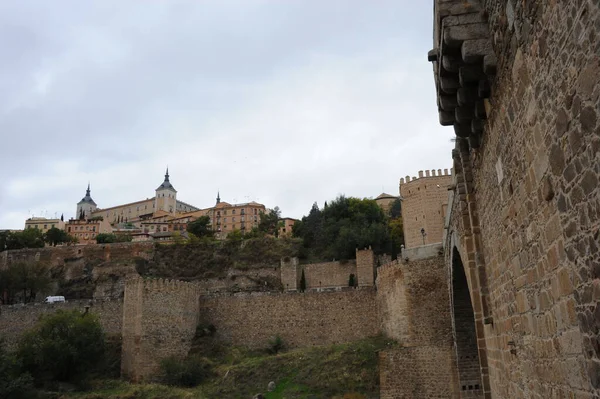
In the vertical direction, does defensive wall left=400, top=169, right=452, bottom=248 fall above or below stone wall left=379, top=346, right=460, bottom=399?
above

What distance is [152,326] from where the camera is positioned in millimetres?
29281

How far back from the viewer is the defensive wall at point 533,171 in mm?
3471

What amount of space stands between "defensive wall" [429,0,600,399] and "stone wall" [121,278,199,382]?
78.4ft

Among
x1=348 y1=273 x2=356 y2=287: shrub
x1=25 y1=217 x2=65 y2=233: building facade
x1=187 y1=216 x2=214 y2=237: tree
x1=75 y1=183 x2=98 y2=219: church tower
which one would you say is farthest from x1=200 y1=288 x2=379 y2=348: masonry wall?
x1=75 y1=183 x2=98 y2=219: church tower

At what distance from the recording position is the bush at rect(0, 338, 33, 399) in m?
24.8

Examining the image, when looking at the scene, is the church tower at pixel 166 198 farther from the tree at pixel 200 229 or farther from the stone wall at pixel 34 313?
the stone wall at pixel 34 313

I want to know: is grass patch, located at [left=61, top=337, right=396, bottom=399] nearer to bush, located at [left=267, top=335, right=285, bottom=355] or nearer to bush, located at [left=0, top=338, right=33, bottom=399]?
bush, located at [left=0, top=338, right=33, bottom=399]

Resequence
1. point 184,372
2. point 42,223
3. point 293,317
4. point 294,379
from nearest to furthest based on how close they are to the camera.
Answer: point 294,379 → point 184,372 → point 293,317 → point 42,223

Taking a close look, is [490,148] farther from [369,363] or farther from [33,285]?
[33,285]

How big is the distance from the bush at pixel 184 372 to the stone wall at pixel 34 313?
9.02m

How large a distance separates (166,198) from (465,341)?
104173 mm

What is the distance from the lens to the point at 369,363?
76.3ft

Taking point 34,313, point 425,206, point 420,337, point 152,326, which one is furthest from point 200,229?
point 420,337

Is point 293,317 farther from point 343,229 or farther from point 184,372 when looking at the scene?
point 343,229
